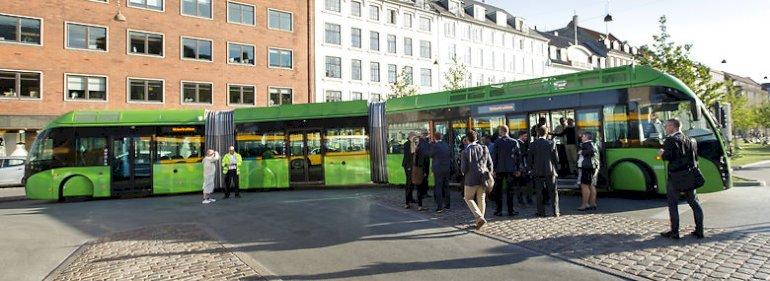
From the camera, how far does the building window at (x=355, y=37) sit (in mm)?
42244

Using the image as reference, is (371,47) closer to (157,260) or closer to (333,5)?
(333,5)

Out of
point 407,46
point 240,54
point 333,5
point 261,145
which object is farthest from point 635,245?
point 407,46

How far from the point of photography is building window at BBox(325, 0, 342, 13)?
134 feet

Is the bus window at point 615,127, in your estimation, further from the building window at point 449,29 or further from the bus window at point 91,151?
the building window at point 449,29

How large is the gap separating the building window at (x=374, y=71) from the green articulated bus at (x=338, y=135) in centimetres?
2725

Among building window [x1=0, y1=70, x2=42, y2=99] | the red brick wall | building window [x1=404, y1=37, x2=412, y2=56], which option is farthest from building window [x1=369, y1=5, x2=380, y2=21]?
building window [x1=0, y1=70, x2=42, y2=99]

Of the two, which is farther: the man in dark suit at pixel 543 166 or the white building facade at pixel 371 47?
the white building facade at pixel 371 47

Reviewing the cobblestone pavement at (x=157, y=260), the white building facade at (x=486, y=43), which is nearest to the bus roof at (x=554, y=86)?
the cobblestone pavement at (x=157, y=260)

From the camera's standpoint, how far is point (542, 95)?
12500 mm

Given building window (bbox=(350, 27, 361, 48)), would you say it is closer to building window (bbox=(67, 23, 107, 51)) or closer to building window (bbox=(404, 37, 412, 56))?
building window (bbox=(404, 37, 412, 56))

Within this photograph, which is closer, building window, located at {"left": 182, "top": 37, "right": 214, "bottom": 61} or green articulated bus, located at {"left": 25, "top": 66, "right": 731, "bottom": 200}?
green articulated bus, located at {"left": 25, "top": 66, "right": 731, "bottom": 200}

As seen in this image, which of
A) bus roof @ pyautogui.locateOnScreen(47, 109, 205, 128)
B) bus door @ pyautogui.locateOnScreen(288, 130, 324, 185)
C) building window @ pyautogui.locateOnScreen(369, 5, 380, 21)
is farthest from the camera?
building window @ pyautogui.locateOnScreen(369, 5, 380, 21)

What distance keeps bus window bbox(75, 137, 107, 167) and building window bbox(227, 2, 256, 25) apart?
21547 millimetres

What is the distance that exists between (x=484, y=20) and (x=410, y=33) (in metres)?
13.0
